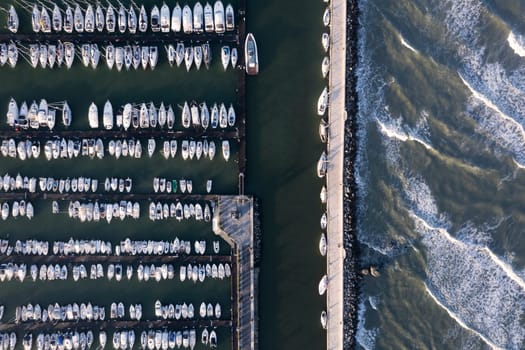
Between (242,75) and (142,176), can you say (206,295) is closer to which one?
(142,176)

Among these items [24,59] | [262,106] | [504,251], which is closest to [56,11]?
[24,59]

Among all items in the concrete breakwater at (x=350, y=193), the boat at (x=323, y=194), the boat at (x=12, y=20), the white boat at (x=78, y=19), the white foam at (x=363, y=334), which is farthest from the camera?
the white foam at (x=363, y=334)

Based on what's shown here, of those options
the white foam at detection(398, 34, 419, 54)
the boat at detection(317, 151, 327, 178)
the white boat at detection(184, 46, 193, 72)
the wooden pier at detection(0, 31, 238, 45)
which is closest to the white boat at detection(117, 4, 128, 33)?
the wooden pier at detection(0, 31, 238, 45)

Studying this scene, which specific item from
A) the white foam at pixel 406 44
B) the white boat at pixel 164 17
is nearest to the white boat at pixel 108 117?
the white boat at pixel 164 17

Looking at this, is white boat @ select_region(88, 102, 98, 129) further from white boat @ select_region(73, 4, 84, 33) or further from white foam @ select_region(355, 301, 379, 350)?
white foam @ select_region(355, 301, 379, 350)

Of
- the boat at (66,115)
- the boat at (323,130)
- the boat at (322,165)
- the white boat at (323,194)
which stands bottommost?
the white boat at (323,194)

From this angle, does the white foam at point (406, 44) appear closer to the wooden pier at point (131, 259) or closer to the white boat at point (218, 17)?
the white boat at point (218, 17)

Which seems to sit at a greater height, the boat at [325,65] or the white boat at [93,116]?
the boat at [325,65]
